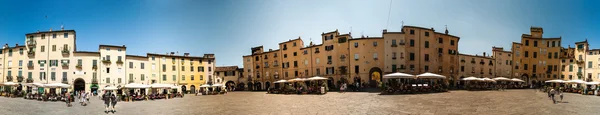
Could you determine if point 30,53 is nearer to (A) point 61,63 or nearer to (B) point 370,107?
(A) point 61,63

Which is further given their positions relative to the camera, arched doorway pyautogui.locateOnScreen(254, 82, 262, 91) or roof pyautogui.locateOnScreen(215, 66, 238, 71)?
roof pyautogui.locateOnScreen(215, 66, 238, 71)

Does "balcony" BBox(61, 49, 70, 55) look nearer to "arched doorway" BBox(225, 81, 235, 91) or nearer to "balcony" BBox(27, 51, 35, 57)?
"balcony" BBox(27, 51, 35, 57)

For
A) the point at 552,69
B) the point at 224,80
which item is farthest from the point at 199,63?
the point at 552,69

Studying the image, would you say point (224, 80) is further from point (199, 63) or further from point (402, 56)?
point (402, 56)

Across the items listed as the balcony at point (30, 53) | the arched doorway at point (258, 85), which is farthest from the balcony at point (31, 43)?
the arched doorway at point (258, 85)

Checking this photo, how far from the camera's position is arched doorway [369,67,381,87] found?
41.7 meters

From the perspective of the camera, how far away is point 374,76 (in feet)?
151

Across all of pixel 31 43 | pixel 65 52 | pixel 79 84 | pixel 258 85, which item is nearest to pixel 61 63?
pixel 65 52

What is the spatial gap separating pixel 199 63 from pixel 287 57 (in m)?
18.0

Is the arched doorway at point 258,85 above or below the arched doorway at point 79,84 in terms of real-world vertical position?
below

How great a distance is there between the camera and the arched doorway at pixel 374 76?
41.7 metres

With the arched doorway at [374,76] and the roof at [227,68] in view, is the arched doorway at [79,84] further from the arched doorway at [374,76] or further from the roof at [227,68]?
the arched doorway at [374,76]

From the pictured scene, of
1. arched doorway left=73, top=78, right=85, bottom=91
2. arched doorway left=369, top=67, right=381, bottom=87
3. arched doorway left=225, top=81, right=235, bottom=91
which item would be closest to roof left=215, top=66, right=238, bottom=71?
arched doorway left=225, top=81, right=235, bottom=91

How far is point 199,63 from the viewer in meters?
60.8
